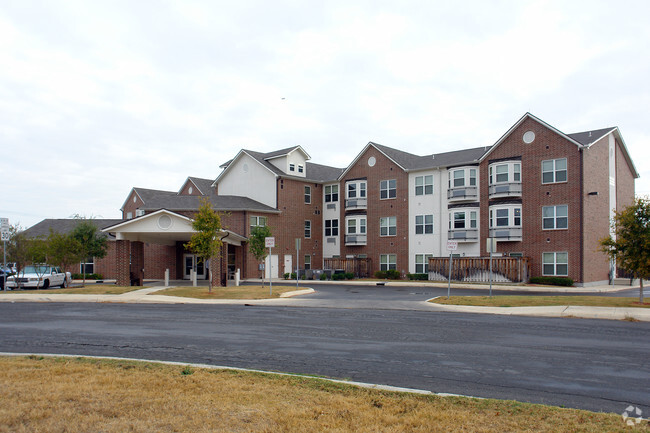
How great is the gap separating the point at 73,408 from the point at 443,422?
451 centimetres

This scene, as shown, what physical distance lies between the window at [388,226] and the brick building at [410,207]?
94 millimetres

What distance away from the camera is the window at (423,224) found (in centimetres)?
4361

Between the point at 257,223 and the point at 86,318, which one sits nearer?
the point at 86,318

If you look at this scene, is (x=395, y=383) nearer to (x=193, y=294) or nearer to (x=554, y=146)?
(x=193, y=294)

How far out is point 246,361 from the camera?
1012 centimetres

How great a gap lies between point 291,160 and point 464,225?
1745cm

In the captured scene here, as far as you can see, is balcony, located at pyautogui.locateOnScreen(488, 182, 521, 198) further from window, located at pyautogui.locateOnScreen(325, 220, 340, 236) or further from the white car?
the white car

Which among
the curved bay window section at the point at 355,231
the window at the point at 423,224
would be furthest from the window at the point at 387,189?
the window at the point at 423,224

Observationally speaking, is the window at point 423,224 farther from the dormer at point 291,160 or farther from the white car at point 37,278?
the white car at point 37,278

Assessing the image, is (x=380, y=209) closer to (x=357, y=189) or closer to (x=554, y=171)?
(x=357, y=189)

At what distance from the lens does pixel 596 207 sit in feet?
121

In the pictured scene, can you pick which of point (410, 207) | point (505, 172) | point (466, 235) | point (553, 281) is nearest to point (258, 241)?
point (410, 207)

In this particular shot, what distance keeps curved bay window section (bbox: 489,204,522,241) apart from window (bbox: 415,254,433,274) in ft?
21.3

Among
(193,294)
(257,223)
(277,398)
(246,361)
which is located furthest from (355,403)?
(257,223)
